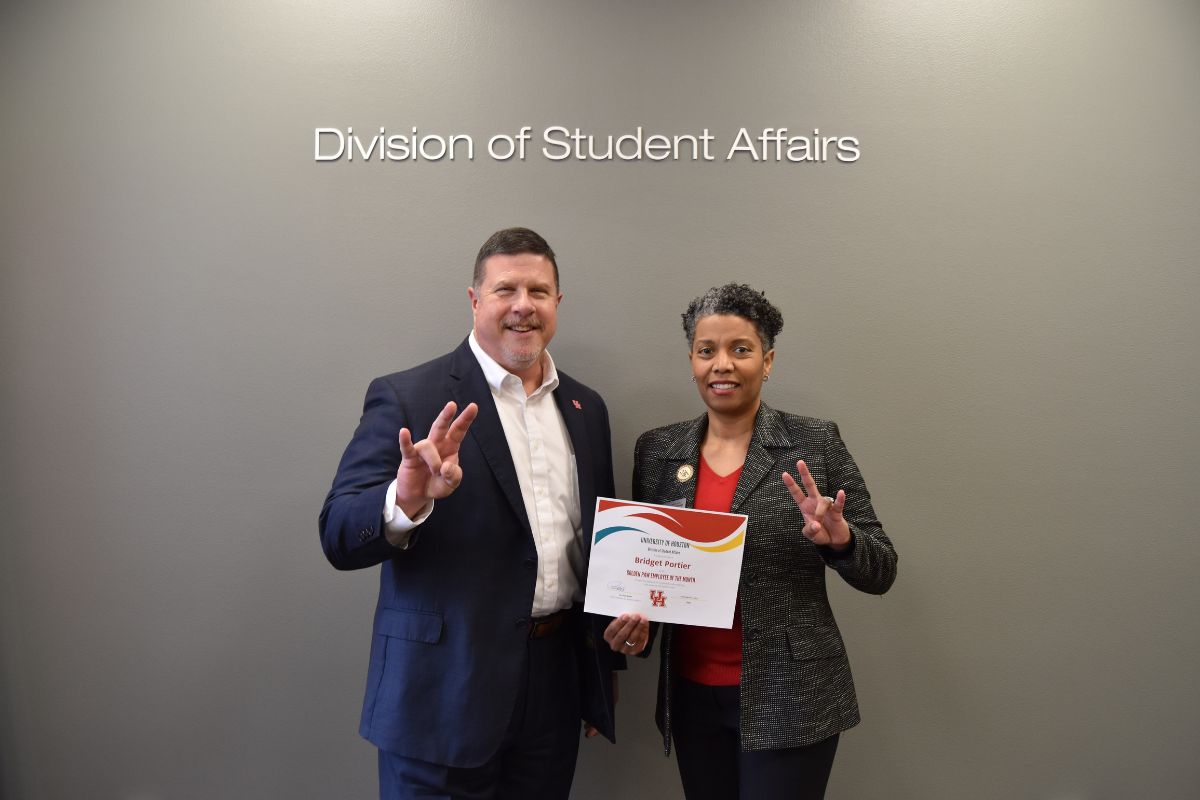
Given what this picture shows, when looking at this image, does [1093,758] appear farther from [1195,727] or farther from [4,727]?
[4,727]

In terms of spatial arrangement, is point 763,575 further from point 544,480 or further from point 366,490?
point 366,490

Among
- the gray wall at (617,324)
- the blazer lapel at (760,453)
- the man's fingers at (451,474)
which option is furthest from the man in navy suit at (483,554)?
the gray wall at (617,324)

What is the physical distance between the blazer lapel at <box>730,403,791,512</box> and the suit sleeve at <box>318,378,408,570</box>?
2.93ft

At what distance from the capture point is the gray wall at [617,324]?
278 centimetres

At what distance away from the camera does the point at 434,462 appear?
5.90ft

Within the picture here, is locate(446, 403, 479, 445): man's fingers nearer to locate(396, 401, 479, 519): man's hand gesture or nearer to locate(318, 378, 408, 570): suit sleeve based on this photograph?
locate(396, 401, 479, 519): man's hand gesture

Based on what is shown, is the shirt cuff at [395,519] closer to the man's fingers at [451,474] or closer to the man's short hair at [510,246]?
the man's fingers at [451,474]

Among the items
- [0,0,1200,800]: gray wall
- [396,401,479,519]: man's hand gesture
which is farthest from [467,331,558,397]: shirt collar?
[0,0,1200,800]: gray wall

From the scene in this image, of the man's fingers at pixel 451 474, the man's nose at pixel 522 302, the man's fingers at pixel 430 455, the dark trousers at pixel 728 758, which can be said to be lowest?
the dark trousers at pixel 728 758

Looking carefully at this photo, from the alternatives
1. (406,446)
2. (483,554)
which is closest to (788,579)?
(483,554)

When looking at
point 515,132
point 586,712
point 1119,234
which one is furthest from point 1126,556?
point 515,132

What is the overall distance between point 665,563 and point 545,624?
14.9 inches

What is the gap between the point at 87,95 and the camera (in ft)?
9.12

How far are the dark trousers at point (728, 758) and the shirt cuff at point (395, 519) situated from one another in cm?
87
